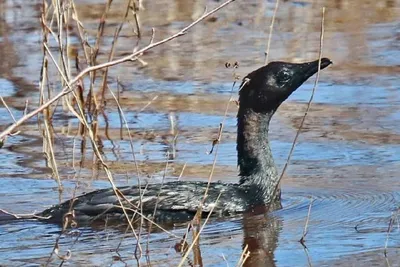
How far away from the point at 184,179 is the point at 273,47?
17.5 ft

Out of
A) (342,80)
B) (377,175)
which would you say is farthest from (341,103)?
(377,175)

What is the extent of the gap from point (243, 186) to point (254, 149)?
1.12 ft

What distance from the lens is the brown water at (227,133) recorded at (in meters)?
8.11

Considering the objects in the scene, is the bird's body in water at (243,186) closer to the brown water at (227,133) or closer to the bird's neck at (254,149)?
the bird's neck at (254,149)

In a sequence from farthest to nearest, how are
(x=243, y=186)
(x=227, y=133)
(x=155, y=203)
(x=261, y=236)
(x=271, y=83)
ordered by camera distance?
(x=227, y=133) < (x=271, y=83) < (x=243, y=186) < (x=155, y=203) < (x=261, y=236)

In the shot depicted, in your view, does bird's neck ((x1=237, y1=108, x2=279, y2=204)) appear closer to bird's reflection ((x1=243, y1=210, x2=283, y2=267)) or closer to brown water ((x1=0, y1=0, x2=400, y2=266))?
brown water ((x1=0, y1=0, x2=400, y2=266))

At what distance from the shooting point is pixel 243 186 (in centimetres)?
938

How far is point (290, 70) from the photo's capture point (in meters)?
9.58

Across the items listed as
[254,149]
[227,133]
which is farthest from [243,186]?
[227,133]

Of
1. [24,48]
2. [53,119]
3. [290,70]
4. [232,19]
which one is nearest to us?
[290,70]

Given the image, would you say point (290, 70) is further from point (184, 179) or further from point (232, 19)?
point (232, 19)

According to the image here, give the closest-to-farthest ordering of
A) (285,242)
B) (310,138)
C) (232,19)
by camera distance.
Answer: (285,242), (310,138), (232,19)

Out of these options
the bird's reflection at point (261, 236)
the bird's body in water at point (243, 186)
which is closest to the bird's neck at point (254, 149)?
the bird's body in water at point (243, 186)

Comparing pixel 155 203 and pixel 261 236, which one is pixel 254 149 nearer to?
pixel 155 203
